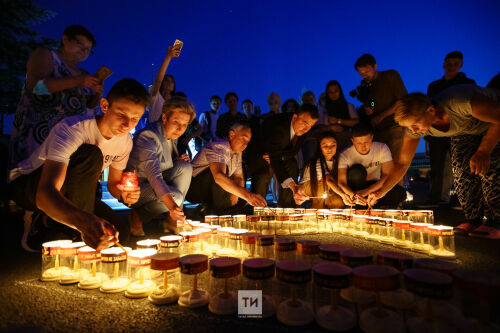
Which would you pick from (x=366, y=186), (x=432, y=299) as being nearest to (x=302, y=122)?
(x=366, y=186)

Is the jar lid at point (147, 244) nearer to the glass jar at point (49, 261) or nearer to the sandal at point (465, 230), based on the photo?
the glass jar at point (49, 261)

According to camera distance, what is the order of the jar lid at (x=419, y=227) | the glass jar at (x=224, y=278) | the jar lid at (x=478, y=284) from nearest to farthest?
1. the jar lid at (x=478, y=284)
2. the glass jar at (x=224, y=278)
3. the jar lid at (x=419, y=227)

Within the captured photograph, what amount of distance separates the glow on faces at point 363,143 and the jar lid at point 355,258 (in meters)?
2.62

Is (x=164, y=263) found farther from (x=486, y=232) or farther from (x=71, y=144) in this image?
(x=486, y=232)

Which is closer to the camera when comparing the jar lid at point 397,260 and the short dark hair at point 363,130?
the jar lid at point 397,260

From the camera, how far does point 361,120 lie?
174 inches

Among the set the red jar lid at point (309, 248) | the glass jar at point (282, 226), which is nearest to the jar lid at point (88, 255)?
the red jar lid at point (309, 248)

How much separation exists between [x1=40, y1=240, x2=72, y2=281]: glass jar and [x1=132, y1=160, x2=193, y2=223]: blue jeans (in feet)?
4.02

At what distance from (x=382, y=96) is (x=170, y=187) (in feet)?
10.5

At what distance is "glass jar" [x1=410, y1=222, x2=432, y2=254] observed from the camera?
2.21 metres

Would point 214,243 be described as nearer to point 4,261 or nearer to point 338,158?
point 4,261

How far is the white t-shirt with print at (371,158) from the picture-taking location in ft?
12.4

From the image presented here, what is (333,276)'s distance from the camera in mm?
1125

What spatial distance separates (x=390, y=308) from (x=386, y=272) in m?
0.27
